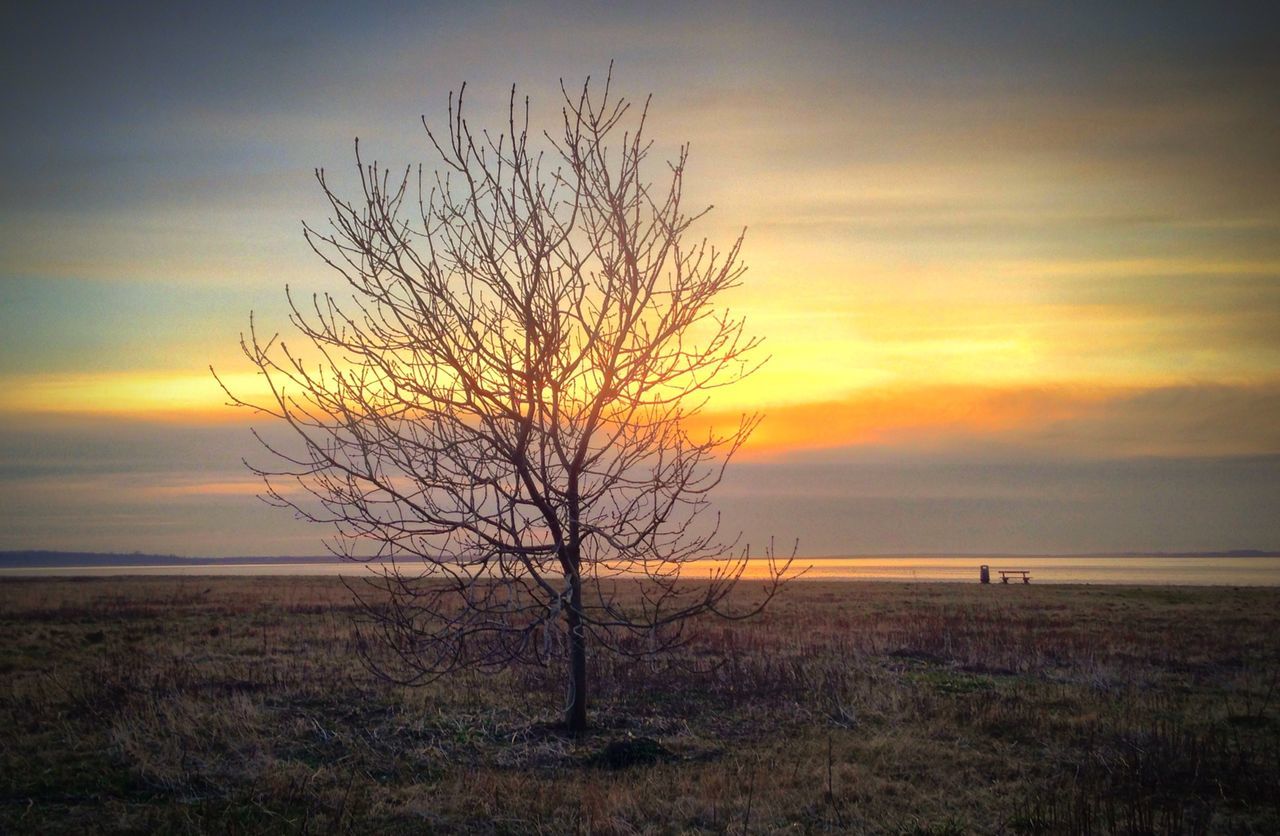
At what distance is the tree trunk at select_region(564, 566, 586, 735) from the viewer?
929 cm

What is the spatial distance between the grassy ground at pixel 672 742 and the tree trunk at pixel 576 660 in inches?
11.0

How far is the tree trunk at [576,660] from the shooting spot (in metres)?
9.29

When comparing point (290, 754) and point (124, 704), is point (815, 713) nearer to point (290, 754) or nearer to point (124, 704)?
point (290, 754)

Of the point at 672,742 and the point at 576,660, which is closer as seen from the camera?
the point at 576,660

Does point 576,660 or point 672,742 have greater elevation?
point 576,660

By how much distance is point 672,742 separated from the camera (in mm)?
10977

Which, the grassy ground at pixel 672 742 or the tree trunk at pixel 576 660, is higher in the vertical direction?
the tree trunk at pixel 576 660

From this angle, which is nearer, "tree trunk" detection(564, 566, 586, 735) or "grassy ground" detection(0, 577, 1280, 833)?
"grassy ground" detection(0, 577, 1280, 833)

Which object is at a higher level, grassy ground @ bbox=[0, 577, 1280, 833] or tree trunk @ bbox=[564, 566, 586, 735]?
tree trunk @ bbox=[564, 566, 586, 735]

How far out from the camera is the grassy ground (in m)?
8.11

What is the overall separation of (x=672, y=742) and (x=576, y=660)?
1741 millimetres

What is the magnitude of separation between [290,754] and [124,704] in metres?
3.51

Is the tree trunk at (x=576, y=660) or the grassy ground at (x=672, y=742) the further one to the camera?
the tree trunk at (x=576, y=660)

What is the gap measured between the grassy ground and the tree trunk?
11.0 inches
